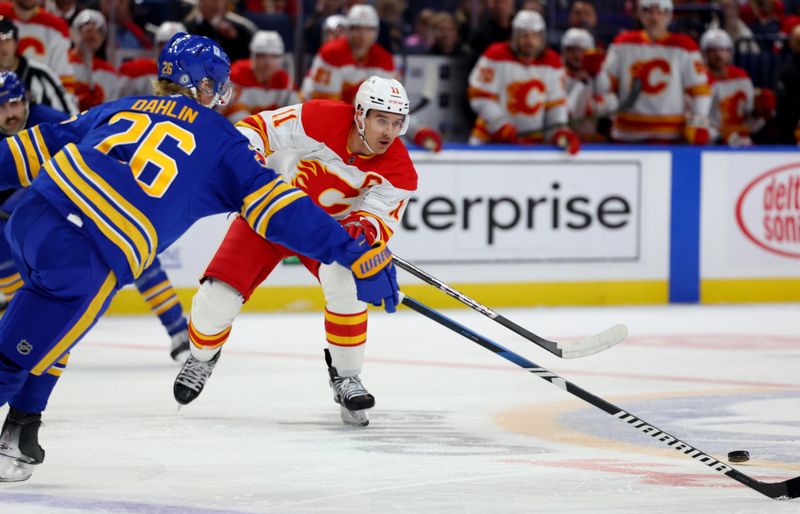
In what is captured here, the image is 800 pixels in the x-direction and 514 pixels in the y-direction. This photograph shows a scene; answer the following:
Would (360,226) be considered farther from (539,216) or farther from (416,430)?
(539,216)

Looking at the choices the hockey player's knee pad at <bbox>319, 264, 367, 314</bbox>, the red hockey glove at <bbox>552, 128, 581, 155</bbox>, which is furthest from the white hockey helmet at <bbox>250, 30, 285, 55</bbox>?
the hockey player's knee pad at <bbox>319, 264, 367, 314</bbox>

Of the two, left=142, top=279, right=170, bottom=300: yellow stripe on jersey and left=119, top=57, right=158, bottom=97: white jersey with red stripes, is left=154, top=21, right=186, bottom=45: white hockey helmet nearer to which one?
left=119, top=57, right=158, bottom=97: white jersey with red stripes

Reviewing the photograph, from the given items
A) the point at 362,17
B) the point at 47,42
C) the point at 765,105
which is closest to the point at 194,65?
the point at 47,42

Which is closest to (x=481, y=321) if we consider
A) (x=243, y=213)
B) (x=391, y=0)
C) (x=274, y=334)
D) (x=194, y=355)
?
(x=274, y=334)

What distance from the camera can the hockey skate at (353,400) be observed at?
4.45m

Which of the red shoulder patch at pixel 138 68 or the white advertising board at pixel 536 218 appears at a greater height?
the red shoulder patch at pixel 138 68

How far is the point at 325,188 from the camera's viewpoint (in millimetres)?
4641

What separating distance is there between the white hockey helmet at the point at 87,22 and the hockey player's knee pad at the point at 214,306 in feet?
13.0

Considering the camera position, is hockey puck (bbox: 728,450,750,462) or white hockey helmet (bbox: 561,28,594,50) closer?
hockey puck (bbox: 728,450,750,462)

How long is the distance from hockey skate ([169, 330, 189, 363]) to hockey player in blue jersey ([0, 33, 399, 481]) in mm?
2455

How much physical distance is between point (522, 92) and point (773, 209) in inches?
A: 65.3

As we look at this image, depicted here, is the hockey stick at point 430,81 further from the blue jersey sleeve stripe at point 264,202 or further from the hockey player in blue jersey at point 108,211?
the blue jersey sleeve stripe at point 264,202

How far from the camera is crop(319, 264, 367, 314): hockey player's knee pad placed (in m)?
4.54

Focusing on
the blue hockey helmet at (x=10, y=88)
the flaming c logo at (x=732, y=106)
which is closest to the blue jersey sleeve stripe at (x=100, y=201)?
the blue hockey helmet at (x=10, y=88)
